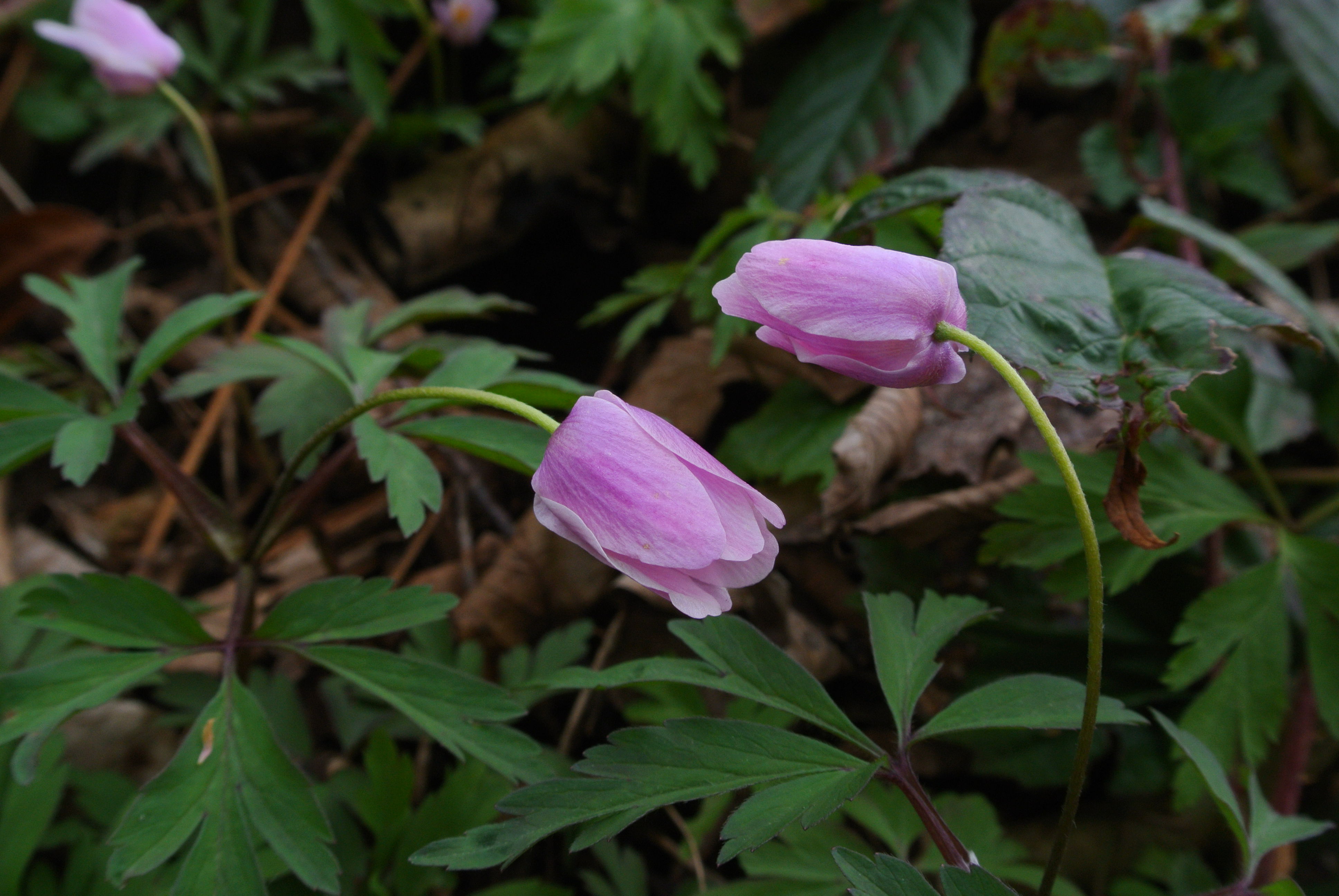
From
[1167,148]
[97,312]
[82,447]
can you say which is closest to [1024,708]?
[82,447]

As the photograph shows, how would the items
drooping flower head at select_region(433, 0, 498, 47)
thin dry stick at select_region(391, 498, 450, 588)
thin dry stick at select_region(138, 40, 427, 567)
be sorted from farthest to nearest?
drooping flower head at select_region(433, 0, 498, 47) → thin dry stick at select_region(138, 40, 427, 567) → thin dry stick at select_region(391, 498, 450, 588)

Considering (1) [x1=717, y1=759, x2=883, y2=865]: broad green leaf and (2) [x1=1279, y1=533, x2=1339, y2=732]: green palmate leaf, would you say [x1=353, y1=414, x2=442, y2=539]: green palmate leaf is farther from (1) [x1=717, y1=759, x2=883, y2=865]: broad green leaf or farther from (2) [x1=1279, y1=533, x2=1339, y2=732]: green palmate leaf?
(2) [x1=1279, y1=533, x2=1339, y2=732]: green palmate leaf

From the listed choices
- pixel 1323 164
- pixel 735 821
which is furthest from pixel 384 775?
pixel 1323 164

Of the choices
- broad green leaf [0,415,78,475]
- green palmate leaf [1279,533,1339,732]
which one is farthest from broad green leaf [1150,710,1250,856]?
broad green leaf [0,415,78,475]

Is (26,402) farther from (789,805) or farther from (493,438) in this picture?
(789,805)

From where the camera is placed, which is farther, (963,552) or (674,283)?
(674,283)

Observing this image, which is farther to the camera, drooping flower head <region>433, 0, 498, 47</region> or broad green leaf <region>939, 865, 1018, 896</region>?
drooping flower head <region>433, 0, 498, 47</region>

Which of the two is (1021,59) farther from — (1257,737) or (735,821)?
(735,821)
